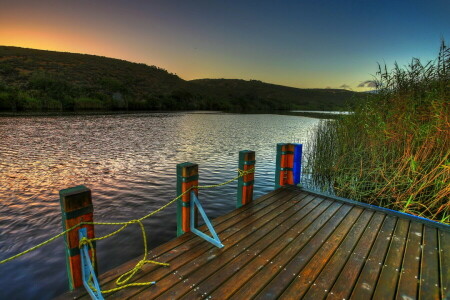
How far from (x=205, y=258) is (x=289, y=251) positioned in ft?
3.65

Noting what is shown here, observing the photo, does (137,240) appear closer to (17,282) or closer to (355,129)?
(17,282)

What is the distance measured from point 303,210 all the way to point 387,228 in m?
1.33

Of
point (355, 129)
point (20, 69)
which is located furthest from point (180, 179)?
point (20, 69)

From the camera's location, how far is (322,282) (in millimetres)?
2633

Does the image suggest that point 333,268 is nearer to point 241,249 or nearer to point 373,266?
point 373,266

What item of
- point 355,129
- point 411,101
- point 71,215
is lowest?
point 71,215

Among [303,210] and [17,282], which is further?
[303,210]

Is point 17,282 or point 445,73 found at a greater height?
point 445,73

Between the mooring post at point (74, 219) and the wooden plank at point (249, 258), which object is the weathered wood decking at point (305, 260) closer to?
the wooden plank at point (249, 258)

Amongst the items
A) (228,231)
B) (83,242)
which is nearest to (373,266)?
(228,231)

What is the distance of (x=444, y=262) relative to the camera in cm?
297

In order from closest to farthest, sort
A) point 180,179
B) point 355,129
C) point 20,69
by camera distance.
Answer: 1. point 180,179
2. point 355,129
3. point 20,69

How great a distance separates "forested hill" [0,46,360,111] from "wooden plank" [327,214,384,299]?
177ft

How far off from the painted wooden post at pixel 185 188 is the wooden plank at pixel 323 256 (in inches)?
71.6
